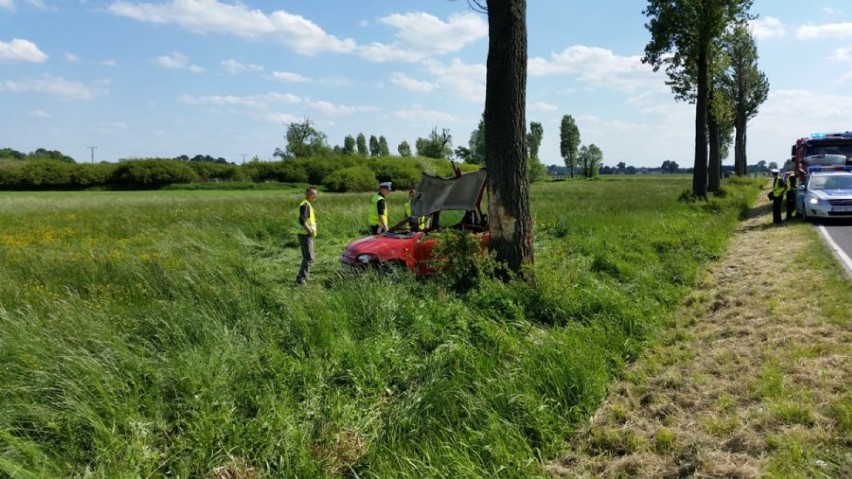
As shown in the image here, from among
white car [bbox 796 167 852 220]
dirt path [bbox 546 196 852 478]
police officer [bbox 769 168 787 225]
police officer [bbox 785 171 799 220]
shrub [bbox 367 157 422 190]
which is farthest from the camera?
shrub [bbox 367 157 422 190]

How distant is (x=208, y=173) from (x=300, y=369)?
245 ft

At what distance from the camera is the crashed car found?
316 inches

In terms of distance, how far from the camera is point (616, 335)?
215 inches

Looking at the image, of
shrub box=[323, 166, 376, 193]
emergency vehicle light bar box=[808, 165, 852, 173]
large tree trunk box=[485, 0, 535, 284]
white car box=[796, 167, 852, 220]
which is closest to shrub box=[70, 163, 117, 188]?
shrub box=[323, 166, 376, 193]

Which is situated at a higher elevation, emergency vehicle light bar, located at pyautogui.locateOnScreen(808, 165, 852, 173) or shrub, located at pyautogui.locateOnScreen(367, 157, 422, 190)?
shrub, located at pyautogui.locateOnScreen(367, 157, 422, 190)

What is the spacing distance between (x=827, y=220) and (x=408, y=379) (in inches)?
587

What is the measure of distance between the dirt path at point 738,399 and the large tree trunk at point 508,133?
227cm

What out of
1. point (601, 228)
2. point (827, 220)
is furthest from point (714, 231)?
point (827, 220)

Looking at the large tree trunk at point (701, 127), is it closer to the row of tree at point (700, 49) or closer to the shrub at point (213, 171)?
the row of tree at point (700, 49)

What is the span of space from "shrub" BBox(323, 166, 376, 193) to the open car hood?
5223 centimetres

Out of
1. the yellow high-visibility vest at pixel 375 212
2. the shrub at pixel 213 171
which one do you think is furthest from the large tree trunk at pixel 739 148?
the shrub at pixel 213 171

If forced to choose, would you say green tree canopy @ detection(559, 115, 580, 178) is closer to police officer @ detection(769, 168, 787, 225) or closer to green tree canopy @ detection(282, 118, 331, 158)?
green tree canopy @ detection(282, 118, 331, 158)

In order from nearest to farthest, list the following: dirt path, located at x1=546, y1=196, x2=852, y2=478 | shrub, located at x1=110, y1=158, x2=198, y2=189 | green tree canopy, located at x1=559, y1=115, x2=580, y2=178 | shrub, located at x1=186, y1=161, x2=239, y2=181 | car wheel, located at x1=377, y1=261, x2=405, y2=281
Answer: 1. dirt path, located at x1=546, y1=196, x2=852, y2=478
2. car wheel, located at x1=377, y1=261, x2=405, y2=281
3. shrub, located at x1=110, y1=158, x2=198, y2=189
4. shrub, located at x1=186, y1=161, x2=239, y2=181
5. green tree canopy, located at x1=559, y1=115, x2=580, y2=178

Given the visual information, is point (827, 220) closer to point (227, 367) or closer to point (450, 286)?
point (450, 286)
